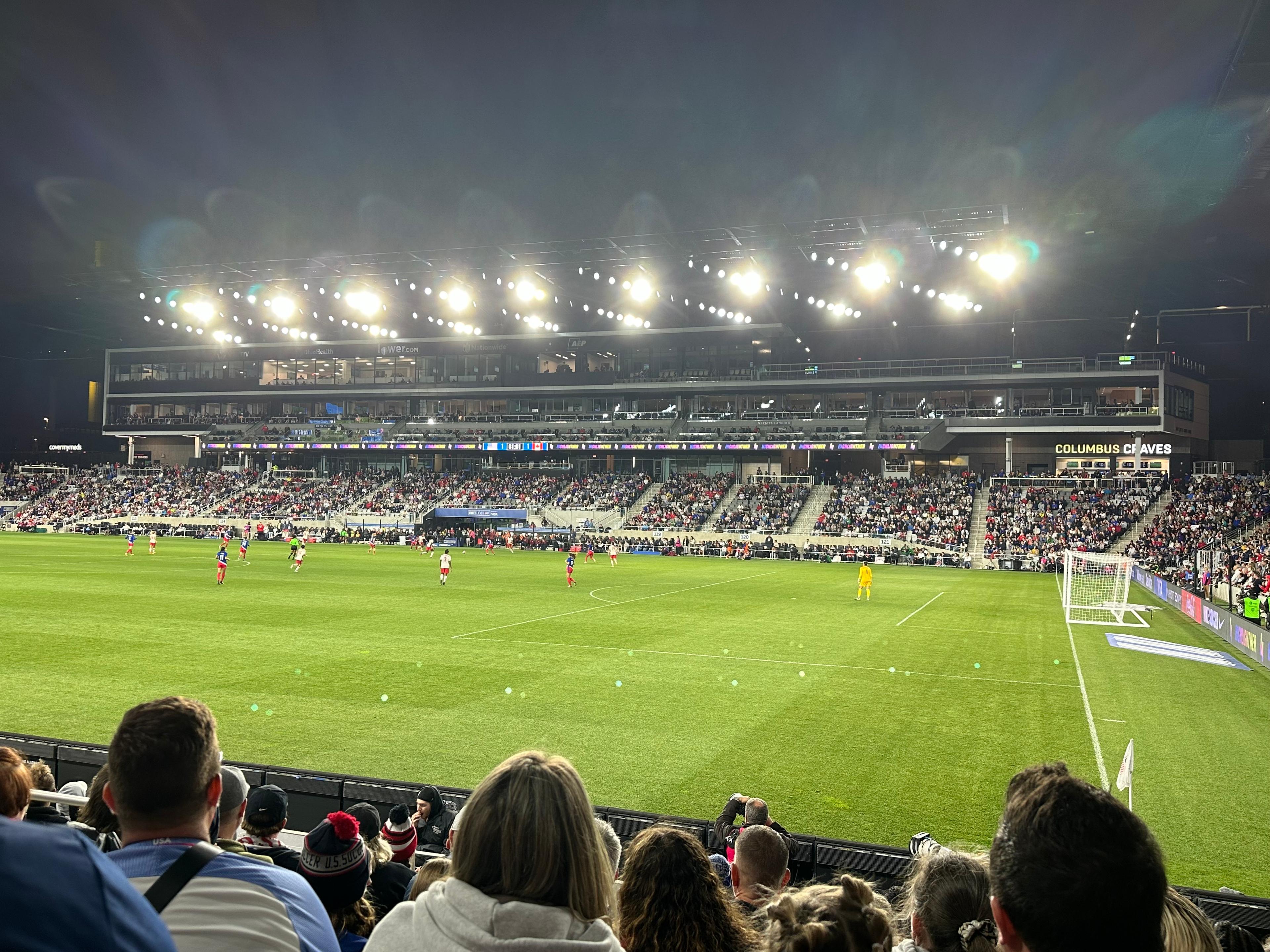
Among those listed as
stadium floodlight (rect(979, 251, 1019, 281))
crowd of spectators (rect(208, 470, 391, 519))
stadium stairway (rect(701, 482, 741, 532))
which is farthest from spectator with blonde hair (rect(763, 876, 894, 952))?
crowd of spectators (rect(208, 470, 391, 519))

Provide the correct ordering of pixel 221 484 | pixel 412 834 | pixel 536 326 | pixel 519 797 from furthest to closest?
pixel 221 484 < pixel 536 326 < pixel 412 834 < pixel 519 797

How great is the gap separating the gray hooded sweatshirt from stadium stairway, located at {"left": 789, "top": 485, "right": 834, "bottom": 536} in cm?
6073

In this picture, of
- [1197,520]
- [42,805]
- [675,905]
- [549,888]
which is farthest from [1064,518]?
[549,888]

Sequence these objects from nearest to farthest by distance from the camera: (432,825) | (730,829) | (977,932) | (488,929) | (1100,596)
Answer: (488,929), (977,932), (730,829), (432,825), (1100,596)

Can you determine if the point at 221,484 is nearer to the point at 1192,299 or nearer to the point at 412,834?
the point at 1192,299

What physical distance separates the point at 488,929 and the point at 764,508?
64977 millimetres

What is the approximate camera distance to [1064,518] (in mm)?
56469

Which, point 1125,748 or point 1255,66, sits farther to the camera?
point 1255,66

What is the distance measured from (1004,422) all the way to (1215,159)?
1485 inches

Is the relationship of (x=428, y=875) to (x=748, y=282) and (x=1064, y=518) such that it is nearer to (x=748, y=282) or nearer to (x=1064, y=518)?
(x=748, y=282)

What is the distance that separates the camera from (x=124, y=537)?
223ft

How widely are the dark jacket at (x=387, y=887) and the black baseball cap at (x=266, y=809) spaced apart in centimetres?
58

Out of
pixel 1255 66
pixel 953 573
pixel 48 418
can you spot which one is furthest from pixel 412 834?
pixel 48 418

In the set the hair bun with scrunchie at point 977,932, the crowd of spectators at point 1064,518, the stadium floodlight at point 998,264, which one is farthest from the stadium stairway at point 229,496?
the hair bun with scrunchie at point 977,932
